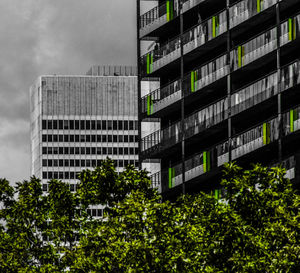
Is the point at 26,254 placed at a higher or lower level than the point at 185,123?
lower

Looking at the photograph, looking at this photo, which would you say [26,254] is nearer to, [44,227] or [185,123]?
[44,227]

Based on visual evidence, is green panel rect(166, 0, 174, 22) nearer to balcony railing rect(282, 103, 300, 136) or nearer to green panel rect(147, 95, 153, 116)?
green panel rect(147, 95, 153, 116)

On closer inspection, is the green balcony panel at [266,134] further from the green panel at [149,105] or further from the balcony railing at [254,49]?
the green panel at [149,105]

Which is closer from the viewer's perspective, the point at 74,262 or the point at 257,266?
the point at 257,266

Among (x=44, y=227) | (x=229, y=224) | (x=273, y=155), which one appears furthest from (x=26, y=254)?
(x=273, y=155)

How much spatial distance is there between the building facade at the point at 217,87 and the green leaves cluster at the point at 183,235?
23.4 metres

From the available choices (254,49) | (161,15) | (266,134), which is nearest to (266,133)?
(266,134)

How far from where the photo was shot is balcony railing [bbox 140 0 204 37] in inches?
3597

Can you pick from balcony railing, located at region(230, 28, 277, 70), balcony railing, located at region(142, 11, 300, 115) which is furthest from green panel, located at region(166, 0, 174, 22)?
balcony railing, located at region(230, 28, 277, 70)

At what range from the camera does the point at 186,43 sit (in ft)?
297

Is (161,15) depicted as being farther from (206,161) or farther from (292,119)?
(292,119)

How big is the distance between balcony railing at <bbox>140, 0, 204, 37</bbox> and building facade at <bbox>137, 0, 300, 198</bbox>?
0.22 feet

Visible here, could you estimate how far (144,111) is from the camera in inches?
3765

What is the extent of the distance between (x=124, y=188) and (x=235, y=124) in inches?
1080
